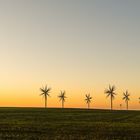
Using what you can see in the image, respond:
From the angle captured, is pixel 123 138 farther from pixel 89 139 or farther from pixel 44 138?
pixel 44 138

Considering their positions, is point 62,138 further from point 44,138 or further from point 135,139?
point 135,139

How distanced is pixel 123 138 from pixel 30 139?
9.32 m

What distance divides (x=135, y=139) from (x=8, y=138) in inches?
485

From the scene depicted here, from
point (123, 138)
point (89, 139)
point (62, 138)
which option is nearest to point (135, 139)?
point (123, 138)

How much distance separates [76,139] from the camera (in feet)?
125

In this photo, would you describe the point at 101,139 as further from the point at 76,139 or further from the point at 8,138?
the point at 8,138

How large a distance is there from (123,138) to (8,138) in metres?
11.3

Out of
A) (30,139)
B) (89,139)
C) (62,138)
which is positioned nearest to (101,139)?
(89,139)

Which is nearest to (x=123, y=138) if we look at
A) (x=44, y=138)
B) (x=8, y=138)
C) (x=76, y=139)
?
(x=76, y=139)

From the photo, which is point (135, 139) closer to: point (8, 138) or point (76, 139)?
point (76, 139)

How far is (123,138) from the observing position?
39.8 meters

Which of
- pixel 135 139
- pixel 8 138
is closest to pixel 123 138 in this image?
pixel 135 139

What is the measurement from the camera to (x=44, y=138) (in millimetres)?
38656

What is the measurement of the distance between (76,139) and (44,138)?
10.2ft
